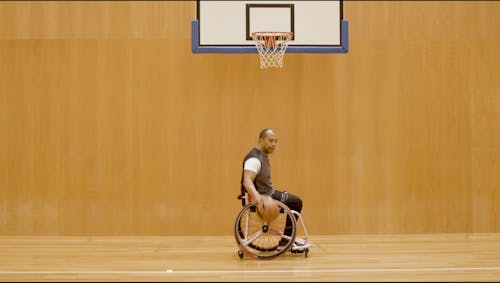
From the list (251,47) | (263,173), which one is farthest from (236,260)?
(251,47)

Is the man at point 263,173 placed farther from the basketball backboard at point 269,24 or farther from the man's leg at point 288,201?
the basketball backboard at point 269,24

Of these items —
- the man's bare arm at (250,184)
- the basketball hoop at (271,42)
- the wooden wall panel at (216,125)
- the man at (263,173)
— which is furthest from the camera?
the wooden wall panel at (216,125)

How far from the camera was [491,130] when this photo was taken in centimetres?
647

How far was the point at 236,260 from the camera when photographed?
4.87m

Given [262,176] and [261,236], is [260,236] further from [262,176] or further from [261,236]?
[262,176]

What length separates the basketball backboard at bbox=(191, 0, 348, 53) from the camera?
5.98 metres

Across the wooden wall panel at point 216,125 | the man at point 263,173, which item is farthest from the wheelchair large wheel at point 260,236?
the wooden wall panel at point 216,125

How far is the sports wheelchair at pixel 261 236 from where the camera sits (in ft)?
15.6

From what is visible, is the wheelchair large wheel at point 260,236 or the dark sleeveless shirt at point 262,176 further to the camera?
the dark sleeveless shirt at point 262,176

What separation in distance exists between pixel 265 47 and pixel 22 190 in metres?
3.20

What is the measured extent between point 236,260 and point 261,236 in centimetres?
30

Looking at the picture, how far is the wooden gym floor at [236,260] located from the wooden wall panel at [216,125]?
1.04 ft

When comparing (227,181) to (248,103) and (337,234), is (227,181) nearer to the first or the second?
(248,103)

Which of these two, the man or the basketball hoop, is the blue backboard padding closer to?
the basketball hoop
